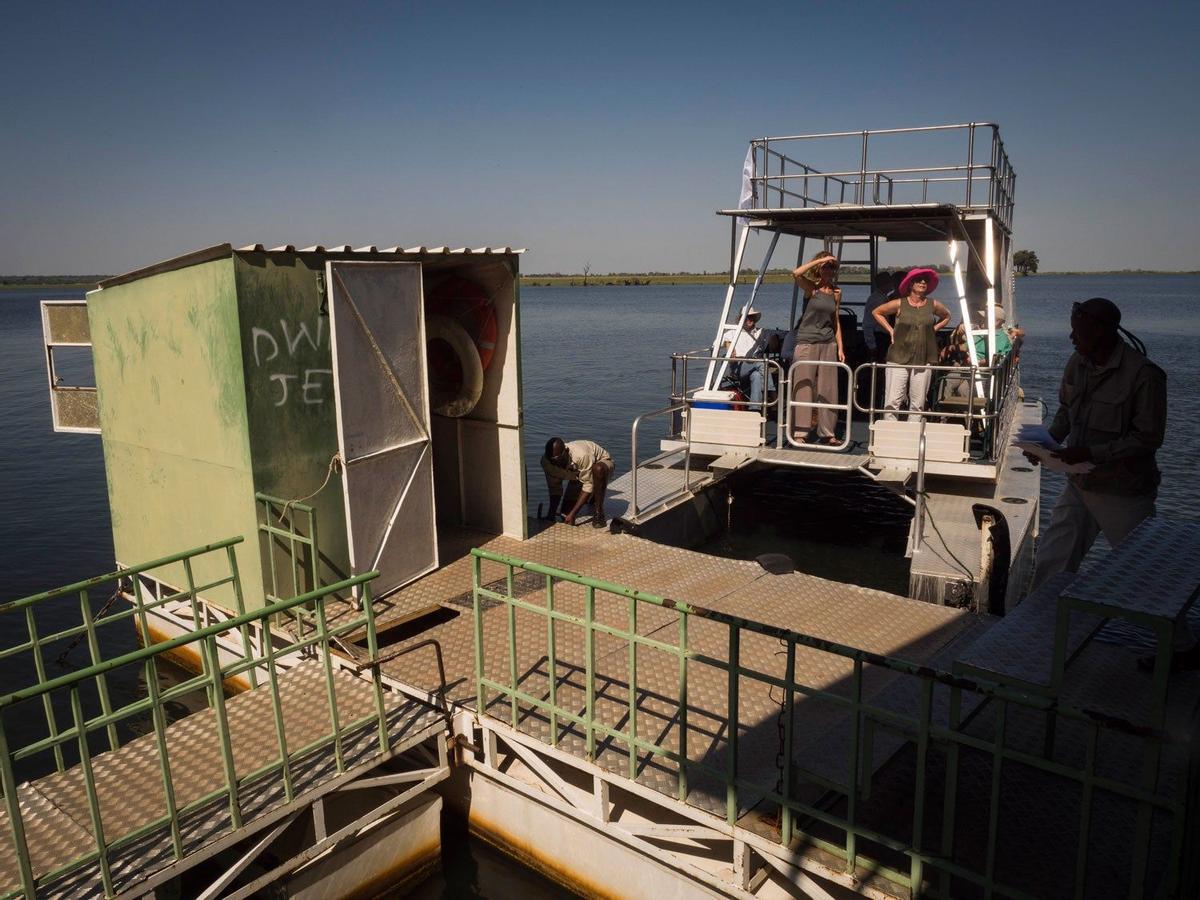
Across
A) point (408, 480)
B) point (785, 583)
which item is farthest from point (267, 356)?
point (785, 583)

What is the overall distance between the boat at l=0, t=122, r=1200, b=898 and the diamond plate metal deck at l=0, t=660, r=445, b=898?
0.07ft

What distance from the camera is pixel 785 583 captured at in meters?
7.36

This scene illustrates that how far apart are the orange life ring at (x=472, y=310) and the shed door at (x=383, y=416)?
107 cm

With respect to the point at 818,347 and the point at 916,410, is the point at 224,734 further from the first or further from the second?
the point at 916,410

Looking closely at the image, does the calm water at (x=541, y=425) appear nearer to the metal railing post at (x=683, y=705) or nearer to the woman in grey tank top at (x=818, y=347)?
the metal railing post at (x=683, y=705)

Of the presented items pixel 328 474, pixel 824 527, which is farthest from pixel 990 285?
pixel 328 474

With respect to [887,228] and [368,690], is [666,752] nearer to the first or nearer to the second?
[368,690]

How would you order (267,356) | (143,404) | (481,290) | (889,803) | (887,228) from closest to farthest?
(889,803), (267,356), (143,404), (481,290), (887,228)

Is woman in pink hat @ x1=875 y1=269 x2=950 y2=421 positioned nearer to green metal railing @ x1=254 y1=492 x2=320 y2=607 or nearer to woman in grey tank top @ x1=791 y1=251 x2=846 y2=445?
woman in grey tank top @ x1=791 y1=251 x2=846 y2=445

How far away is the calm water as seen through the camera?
13.1 m

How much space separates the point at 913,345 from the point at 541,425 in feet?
51.9

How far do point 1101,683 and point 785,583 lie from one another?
3055 millimetres

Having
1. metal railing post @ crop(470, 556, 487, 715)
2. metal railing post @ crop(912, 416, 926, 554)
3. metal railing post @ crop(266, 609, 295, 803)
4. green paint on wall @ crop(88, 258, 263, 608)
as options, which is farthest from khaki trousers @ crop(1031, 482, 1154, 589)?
green paint on wall @ crop(88, 258, 263, 608)

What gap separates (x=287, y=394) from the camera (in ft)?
21.3
